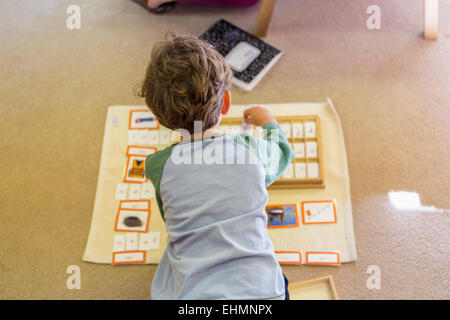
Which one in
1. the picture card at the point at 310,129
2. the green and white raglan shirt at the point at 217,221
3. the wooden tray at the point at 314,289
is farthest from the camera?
the picture card at the point at 310,129

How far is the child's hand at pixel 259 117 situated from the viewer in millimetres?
1186

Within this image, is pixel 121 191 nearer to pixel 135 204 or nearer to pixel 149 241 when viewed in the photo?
pixel 135 204

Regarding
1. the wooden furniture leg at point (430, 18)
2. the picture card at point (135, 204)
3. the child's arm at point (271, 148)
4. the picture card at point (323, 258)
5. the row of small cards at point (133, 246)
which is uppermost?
A: the wooden furniture leg at point (430, 18)

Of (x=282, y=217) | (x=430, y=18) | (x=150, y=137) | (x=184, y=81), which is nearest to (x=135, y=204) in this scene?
(x=150, y=137)

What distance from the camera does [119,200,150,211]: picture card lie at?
1.29 metres

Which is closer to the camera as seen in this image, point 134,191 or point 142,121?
point 134,191

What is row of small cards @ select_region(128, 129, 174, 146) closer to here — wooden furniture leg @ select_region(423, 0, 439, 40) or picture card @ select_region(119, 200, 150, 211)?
picture card @ select_region(119, 200, 150, 211)

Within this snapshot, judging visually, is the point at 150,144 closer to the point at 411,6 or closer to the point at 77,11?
the point at 77,11

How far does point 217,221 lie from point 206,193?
0.07 m

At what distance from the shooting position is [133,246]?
1235 mm

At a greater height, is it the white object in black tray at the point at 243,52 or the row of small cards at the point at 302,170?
the white object in black tray at the point at 243,52

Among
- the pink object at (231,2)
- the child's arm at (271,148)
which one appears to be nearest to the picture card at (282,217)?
the child's arm at (271,148)

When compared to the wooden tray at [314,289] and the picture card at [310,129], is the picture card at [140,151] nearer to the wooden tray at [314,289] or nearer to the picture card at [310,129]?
the picture card at [310,129]

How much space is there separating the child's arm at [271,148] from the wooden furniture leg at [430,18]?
0.95m
